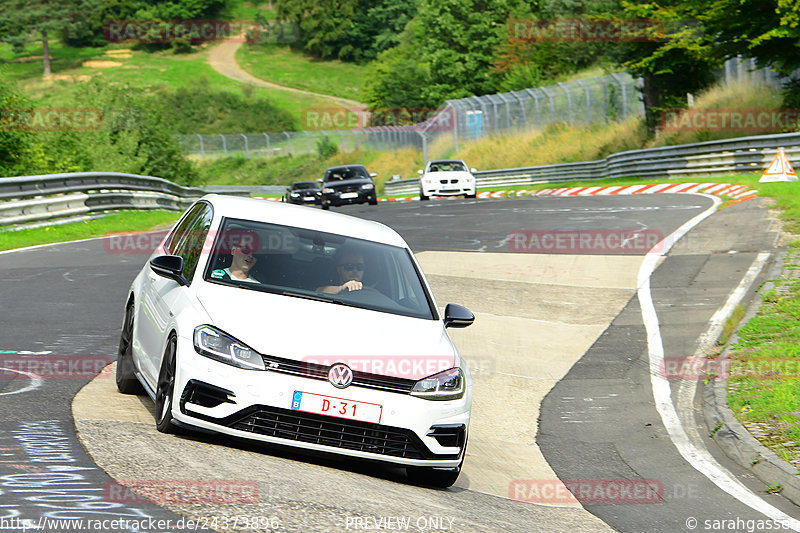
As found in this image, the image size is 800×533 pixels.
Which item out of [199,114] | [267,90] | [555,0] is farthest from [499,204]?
[267,90]

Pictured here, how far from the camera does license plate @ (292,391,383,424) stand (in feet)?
20.7

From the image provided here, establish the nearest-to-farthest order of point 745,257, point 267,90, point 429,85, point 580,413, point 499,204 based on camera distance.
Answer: point 580,413 → point 745,257 → point 499,204 → point 429,85 → point 267,90

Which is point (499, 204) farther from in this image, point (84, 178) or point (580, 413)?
point (580, 413)

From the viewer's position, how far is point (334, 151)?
286 feet

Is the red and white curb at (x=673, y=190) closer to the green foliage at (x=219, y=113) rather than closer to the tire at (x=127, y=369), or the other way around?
the tire at (x=127, y=369)

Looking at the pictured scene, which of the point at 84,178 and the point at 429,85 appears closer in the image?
the point at 84,178

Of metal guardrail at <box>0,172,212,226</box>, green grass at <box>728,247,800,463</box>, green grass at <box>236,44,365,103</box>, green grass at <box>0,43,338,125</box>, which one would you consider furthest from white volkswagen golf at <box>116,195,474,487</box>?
green grass at <box>236,44,365,103</box>

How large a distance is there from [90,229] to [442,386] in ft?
62.5

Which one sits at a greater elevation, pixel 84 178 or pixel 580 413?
pixel 580 413

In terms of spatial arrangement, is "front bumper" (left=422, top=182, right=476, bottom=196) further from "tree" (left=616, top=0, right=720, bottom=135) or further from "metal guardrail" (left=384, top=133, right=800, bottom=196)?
"tree" (left=616, top=0, right=720, bottom=135)

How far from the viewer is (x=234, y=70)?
152125 mm

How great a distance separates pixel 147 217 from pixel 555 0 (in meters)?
47.1

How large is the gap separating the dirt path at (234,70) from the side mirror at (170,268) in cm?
11864

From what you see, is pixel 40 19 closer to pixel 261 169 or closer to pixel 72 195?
pixel 261 169
